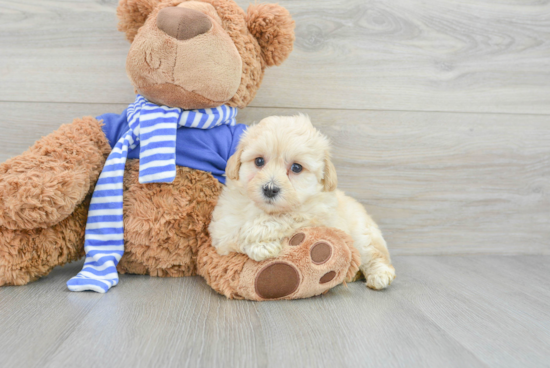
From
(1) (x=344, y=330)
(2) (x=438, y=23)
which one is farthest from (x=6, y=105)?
(2) (x=438, y=23)

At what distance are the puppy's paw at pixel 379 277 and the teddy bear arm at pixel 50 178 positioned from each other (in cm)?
75

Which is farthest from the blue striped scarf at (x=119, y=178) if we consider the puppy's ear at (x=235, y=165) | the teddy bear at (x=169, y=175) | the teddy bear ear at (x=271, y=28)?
the teddy bear ear at (x=271, y=28)

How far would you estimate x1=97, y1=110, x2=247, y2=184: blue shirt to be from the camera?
1.09m

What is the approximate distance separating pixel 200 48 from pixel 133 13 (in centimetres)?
27

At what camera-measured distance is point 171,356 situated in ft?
2.26

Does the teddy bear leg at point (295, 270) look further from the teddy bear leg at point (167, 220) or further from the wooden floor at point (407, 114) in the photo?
the teddy bear leg at point (167, 220)

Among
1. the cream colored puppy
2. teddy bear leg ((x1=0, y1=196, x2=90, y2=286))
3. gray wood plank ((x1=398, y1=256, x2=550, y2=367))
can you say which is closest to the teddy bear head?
the cream colored puppy

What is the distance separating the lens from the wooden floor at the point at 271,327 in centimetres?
70

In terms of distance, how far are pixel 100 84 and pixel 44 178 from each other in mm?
478

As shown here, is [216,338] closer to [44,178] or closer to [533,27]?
[44,178]

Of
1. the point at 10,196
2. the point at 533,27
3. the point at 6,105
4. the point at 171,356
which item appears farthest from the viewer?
the point at 533,27

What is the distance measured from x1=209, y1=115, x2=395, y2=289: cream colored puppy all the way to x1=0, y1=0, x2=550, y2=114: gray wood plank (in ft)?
1.47

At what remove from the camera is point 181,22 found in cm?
97

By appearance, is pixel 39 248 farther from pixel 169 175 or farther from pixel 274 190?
pixel 274 190
